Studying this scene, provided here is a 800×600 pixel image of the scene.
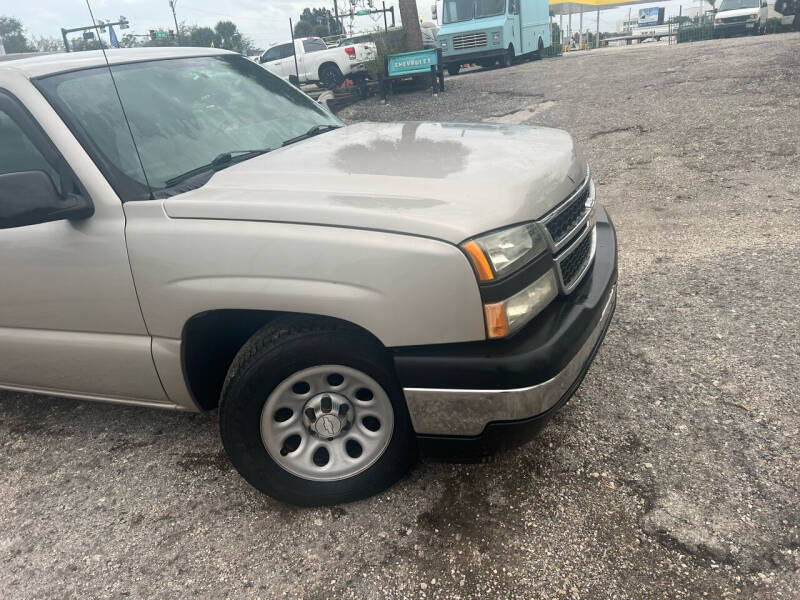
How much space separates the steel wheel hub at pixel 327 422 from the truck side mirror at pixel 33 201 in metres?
1.03

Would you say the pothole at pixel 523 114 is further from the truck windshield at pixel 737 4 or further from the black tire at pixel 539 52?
the truck windshield at pixel 737 4

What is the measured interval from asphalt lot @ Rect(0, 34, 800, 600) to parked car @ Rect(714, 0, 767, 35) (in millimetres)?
20587


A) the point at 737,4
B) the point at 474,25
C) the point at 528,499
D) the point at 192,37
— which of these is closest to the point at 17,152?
the point at 192,37

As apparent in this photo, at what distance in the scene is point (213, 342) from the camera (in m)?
2.49

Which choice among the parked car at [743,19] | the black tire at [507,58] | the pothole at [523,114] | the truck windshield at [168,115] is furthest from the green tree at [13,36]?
the parked car at [743,19]

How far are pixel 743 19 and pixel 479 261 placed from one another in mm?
23528

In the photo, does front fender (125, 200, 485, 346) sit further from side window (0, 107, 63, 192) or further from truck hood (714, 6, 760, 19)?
truck hood (714, 6, 760, 19)

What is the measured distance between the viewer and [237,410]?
2.29 meters

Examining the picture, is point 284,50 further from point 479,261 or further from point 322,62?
point 479,261

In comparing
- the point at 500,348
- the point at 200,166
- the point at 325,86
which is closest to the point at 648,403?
the point at 500,348

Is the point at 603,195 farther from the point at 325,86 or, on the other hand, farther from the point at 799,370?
the point at 325,86

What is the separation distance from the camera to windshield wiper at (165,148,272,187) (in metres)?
2.48

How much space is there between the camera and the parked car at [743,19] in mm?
20328

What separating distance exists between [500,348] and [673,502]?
3.20ft
